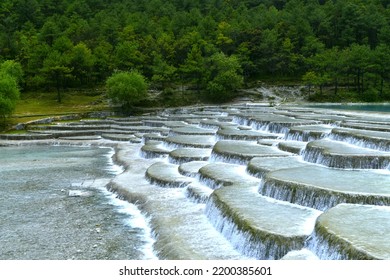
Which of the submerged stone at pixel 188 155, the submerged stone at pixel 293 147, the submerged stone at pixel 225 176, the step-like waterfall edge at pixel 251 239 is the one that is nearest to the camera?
the step-like waterfall edge at pixel 251 239

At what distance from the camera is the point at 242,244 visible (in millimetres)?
16984

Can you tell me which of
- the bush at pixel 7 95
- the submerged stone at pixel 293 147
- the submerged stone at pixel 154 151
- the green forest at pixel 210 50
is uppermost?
the green forest at pixel 210 50

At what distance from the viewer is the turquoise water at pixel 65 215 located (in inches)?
725

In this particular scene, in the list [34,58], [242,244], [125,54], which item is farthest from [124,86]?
[242,244]

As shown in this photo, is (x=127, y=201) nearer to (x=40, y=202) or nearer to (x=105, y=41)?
(x=40, y=202)

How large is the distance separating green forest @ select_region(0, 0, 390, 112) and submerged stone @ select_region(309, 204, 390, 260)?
6233 cm

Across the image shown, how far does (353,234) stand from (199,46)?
81368 millimetres

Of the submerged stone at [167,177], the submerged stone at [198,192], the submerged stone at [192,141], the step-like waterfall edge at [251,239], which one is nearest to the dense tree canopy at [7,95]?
the submerged stone at [192,141]

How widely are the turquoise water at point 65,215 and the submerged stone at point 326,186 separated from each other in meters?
6.20

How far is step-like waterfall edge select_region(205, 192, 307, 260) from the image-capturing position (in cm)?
1577

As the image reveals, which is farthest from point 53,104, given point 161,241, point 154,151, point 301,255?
point 301,255

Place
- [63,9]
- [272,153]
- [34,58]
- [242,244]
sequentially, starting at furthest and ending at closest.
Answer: [63,9] → [34,58] → [272,153] → [242,244]

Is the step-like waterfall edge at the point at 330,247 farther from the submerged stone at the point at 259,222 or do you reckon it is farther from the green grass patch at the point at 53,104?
the green grass patch at the point at 53,104

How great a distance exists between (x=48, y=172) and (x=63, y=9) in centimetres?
10554
